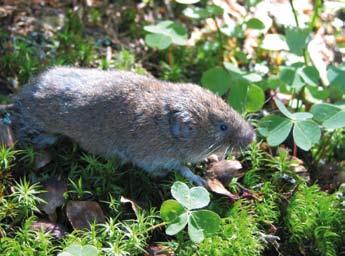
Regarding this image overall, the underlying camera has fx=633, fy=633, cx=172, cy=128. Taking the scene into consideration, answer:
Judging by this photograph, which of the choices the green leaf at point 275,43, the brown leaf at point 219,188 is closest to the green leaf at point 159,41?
the green leaf at point 275,43

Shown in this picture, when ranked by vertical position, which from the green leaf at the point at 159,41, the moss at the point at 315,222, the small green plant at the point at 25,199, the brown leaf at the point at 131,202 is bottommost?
the moss at the point at 315,222

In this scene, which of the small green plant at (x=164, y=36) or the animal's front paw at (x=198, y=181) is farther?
the small green plant at (x=164, y=36)

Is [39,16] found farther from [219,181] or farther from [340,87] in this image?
[340,87]

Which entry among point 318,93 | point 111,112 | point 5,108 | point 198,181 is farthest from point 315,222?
point 5,108

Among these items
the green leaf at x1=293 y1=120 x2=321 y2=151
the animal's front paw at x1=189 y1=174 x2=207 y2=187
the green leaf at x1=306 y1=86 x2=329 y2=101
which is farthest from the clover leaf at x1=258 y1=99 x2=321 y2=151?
the green leaf at x1=306 y1=86 x2=329 y2=101

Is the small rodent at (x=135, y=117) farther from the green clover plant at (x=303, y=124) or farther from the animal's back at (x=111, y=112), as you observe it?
the green clover plant at (x=303, y=124)

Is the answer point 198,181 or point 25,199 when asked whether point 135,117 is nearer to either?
point 198,181
